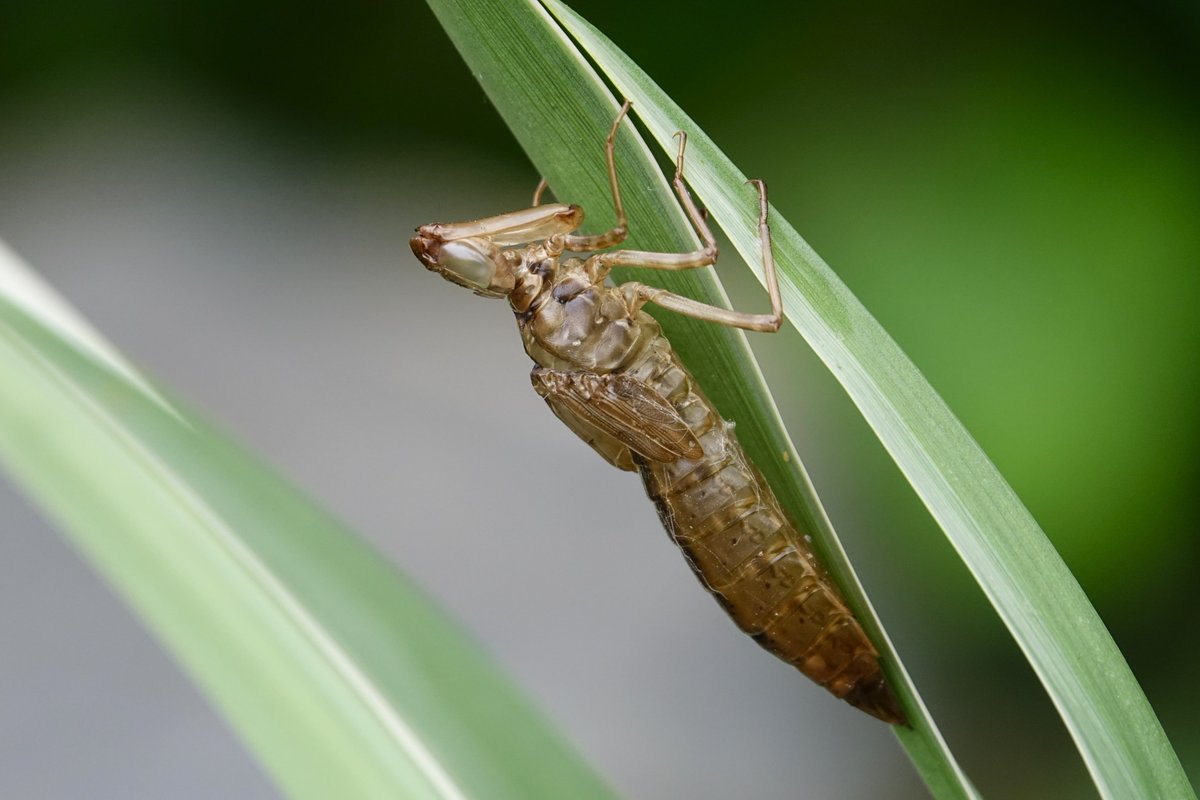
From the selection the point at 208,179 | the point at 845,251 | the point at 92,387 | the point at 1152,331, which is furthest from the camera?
the point at 208,179

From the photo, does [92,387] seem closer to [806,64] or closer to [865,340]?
[865,340]

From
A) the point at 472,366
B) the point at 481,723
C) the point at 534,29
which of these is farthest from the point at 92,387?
the point at 472,366

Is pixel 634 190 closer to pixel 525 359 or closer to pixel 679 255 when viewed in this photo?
pixel 679 255

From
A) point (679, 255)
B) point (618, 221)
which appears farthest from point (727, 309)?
point (618, 221)

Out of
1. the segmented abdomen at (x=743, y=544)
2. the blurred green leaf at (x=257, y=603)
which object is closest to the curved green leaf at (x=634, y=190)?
the segmented abdomen at (x=743, y=544)

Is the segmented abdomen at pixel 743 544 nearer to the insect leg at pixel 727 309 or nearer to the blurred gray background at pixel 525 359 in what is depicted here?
the insect leg at pixel 727 309
